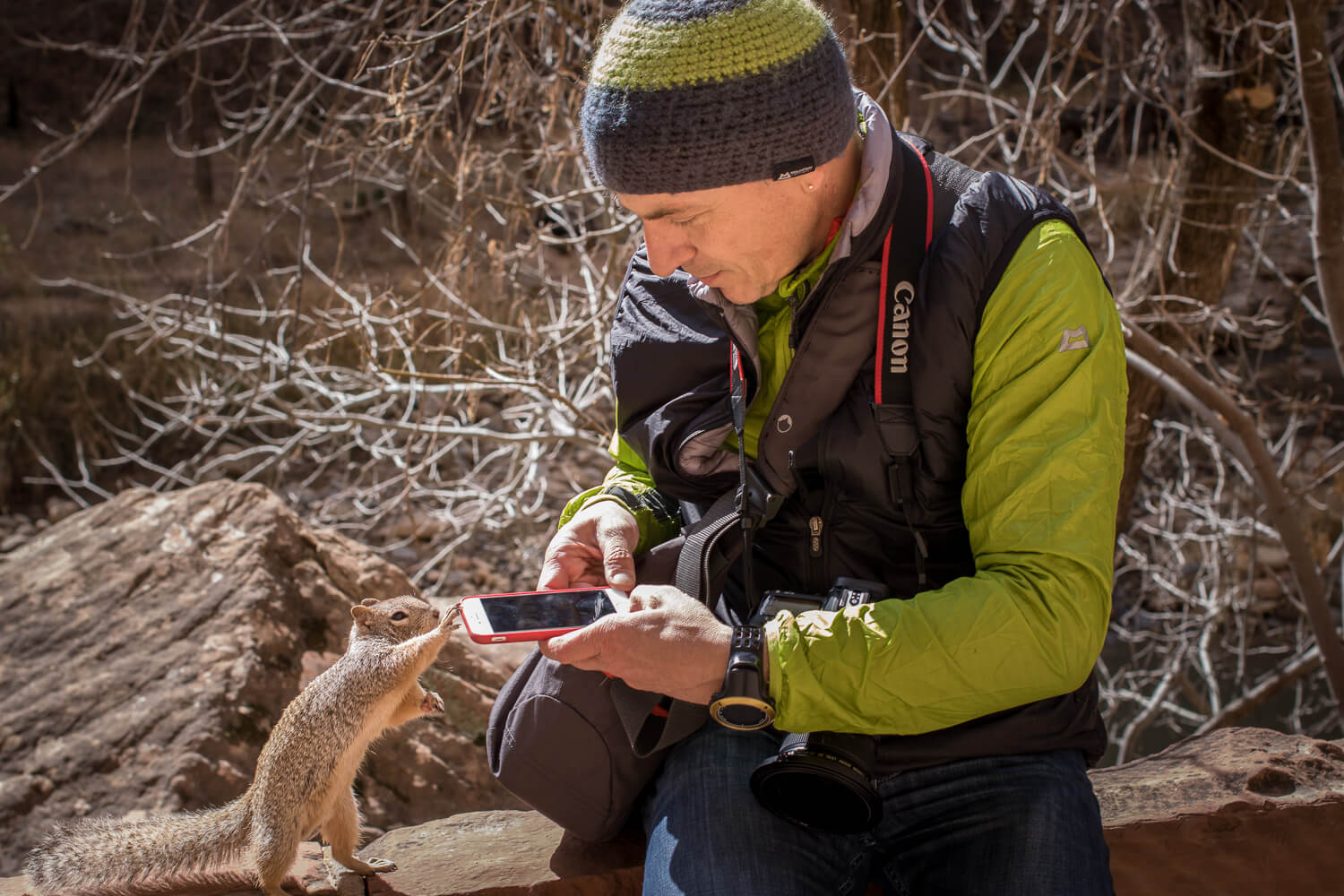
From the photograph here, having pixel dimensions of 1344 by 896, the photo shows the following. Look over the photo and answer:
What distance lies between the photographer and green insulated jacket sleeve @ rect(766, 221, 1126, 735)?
164cm

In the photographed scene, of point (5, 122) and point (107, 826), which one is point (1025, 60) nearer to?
point (5, 122)

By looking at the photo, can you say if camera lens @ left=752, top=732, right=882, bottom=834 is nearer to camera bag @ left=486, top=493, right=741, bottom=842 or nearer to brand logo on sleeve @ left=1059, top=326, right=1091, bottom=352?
camera bag @ left=486, top=493, right=741, bottom=842

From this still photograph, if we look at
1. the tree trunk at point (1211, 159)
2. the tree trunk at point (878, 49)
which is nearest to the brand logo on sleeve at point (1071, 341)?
the tree trunk at point (878, 49)

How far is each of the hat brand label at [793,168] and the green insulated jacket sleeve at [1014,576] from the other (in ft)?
1.10

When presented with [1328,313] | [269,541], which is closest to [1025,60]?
[1328,313]

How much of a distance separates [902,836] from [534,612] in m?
0.68

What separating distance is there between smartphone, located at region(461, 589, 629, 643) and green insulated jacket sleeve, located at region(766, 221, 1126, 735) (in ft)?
1.07

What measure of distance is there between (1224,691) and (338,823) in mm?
6283

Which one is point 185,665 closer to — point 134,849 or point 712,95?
point 134,849

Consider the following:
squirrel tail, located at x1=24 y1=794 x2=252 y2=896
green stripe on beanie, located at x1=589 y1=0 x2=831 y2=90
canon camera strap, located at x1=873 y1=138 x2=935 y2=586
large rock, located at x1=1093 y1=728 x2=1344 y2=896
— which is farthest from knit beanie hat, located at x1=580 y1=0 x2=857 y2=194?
large rock, located at x1=1093 y1=728 x2=1344 y2=896

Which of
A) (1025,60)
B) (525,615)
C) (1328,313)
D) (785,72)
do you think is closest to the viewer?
(785,72)

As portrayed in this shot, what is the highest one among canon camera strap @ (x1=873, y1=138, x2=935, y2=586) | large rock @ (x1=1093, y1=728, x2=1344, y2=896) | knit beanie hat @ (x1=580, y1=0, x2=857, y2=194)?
knit beanie hat @ (x1=580, y1=0, x2=857, y2=194)

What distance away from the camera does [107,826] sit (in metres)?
2.02

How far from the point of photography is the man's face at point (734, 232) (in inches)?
70.0
